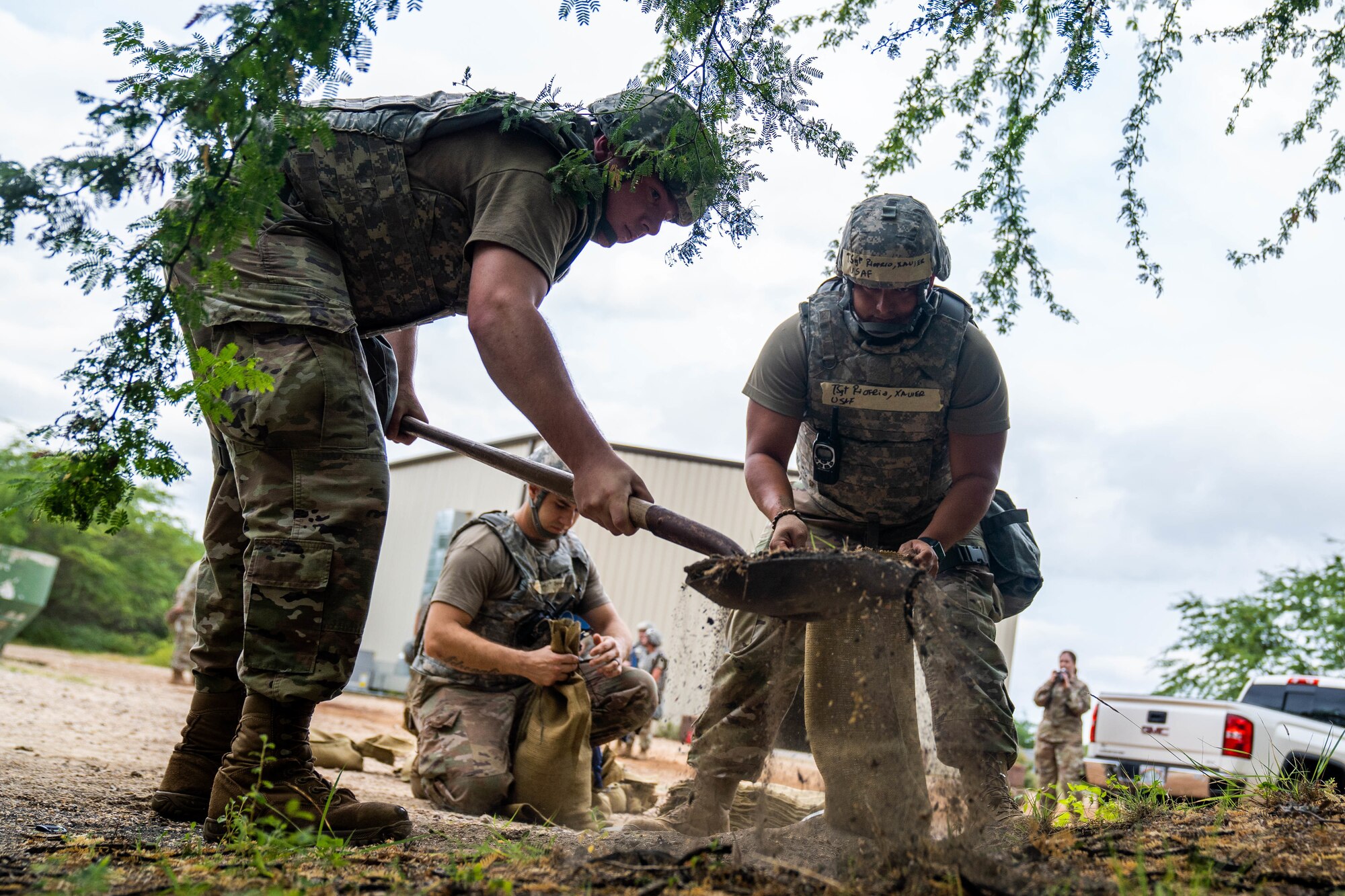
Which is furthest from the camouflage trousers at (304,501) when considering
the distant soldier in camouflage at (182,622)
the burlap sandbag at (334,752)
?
the distant soldier in camouflage at (182,622)

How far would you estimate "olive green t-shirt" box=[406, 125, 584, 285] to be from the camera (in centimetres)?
247

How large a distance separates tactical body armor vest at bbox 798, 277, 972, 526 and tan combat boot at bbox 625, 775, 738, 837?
3.33ft

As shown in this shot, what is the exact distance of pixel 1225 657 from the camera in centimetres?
1914

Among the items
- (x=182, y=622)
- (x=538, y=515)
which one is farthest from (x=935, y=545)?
(x=182, y=622)

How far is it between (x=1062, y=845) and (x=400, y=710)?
1705 centimetres

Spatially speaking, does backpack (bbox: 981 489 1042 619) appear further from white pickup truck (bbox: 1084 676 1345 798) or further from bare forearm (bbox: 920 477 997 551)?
white pickup truck (bbox: 1084 676 1345 798)

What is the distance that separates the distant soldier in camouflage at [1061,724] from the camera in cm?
1110

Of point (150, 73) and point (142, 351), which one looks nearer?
point (150, 73)

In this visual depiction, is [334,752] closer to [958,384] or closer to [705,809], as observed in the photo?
[705,809]

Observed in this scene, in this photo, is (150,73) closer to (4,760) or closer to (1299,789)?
(4,760)

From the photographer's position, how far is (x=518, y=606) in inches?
174

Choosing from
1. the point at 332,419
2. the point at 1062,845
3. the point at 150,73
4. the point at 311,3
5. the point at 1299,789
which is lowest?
the point at 1062,845

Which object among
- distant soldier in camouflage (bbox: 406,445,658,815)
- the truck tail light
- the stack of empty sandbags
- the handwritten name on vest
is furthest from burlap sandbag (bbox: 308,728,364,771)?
the truck tail light

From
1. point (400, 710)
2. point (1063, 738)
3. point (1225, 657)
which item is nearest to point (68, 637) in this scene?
point (400, 710)
